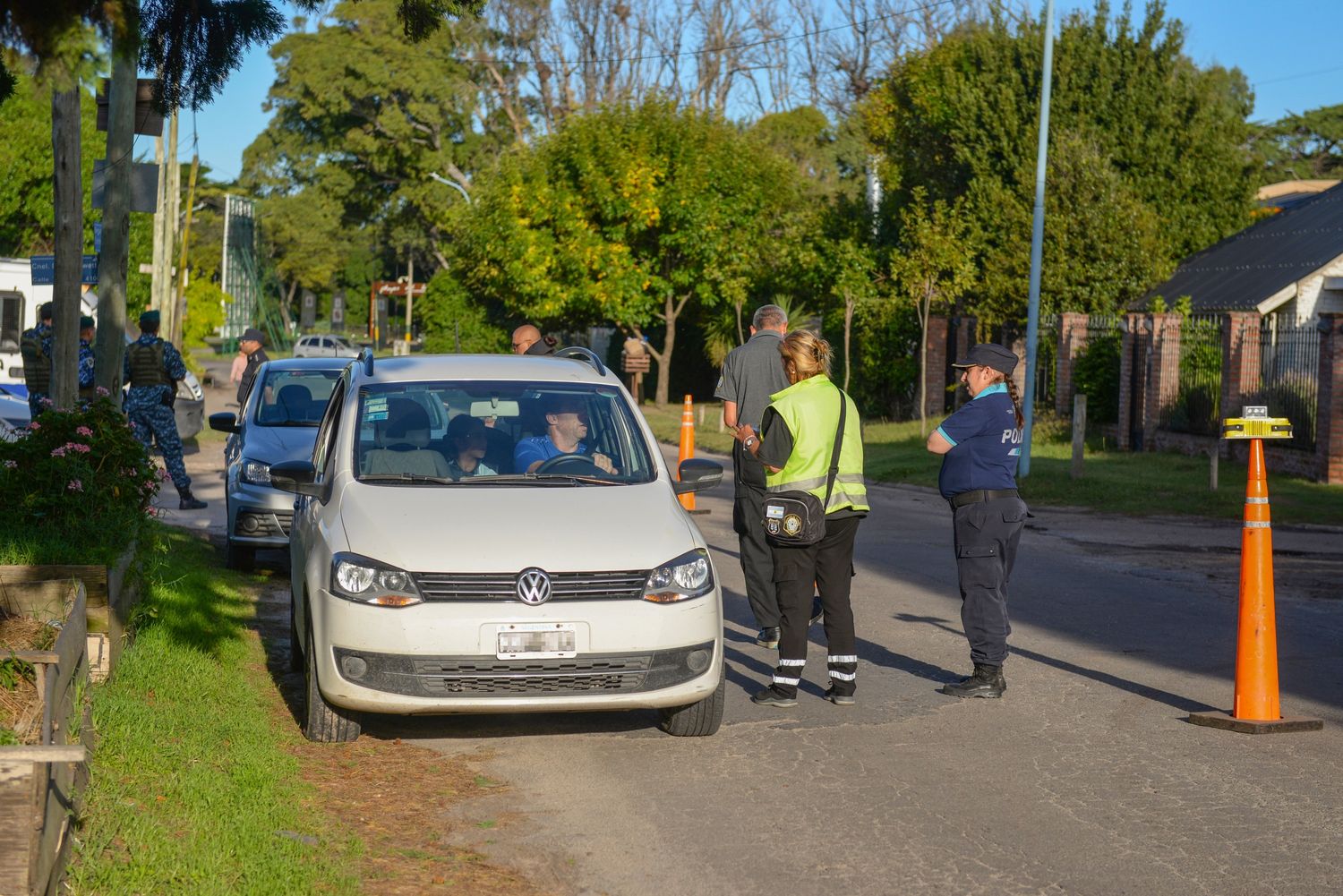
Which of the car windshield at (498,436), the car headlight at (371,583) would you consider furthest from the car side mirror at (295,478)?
the car headlight at (371,583)

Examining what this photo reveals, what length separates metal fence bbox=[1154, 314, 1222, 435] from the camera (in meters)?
26.3

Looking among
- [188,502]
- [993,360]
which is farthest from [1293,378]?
[993,360]

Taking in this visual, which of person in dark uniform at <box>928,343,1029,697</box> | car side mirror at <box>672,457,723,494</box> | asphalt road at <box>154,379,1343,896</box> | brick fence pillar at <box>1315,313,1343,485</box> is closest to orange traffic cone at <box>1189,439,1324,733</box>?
asphalt road at <box>154,379,1343,896</box>

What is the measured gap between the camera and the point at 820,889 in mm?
5227

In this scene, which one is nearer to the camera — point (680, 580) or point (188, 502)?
point (680, 580)

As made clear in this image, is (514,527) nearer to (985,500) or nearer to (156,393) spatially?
(985,500)

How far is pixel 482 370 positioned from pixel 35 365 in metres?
11.4

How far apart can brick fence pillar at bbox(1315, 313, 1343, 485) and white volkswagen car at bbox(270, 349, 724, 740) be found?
16.0 meters

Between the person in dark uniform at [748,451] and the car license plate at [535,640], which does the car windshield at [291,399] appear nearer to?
the person in dark uniform at [748,451]

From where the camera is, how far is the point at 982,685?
826 centimetres

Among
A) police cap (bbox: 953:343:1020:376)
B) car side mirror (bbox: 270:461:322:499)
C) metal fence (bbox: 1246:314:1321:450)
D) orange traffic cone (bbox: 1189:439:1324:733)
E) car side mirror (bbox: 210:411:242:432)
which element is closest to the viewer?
orange traffic cone (bbox: 1189:439:1324:733)

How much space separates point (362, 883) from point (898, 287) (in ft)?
105

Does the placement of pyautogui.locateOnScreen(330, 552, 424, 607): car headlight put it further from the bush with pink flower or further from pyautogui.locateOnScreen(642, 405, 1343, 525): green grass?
pyautogui.locateOnScreen(642, 405, 1343, 525): green grass

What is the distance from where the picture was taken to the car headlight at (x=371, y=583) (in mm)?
6574
